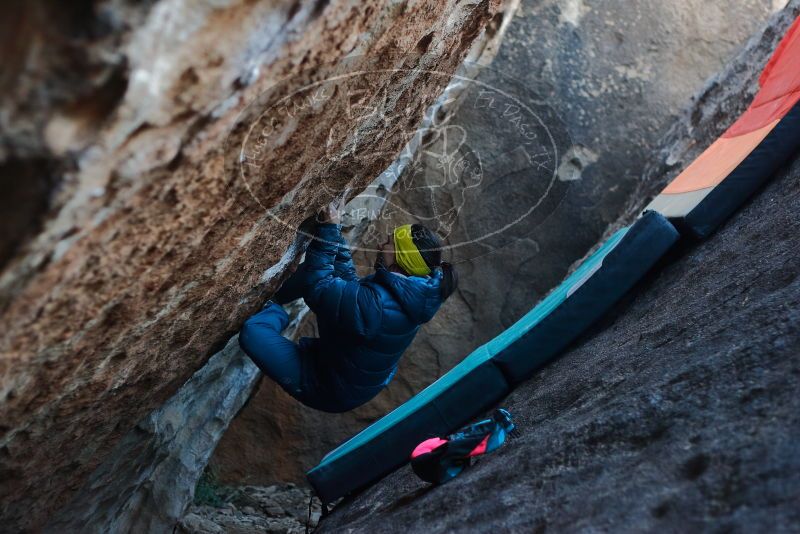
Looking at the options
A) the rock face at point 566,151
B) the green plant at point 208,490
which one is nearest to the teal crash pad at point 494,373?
the rock face at point 566,151

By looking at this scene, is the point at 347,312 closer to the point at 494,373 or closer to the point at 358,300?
the point at 358,300

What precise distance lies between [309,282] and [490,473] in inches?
38.5

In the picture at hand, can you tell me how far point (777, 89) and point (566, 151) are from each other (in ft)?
3.31

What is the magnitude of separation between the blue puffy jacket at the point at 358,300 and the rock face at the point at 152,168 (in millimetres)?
149

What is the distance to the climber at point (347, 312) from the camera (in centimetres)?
251

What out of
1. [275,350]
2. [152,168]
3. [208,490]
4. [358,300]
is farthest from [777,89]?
[208,490]

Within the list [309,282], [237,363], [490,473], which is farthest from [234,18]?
[237,363]

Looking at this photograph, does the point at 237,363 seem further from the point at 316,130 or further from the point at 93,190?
the point at 93,190

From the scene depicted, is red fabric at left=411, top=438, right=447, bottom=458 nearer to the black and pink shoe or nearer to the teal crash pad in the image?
the black and pink shoe

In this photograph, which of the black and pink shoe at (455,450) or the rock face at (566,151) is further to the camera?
the rock face at (566,151)

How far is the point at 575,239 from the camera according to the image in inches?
167

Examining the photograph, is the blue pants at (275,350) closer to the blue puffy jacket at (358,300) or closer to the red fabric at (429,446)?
the blue puffy jacket at (358,300)

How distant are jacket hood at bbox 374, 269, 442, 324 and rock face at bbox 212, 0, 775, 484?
0.75 metres

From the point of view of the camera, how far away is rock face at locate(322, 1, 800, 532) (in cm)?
130
